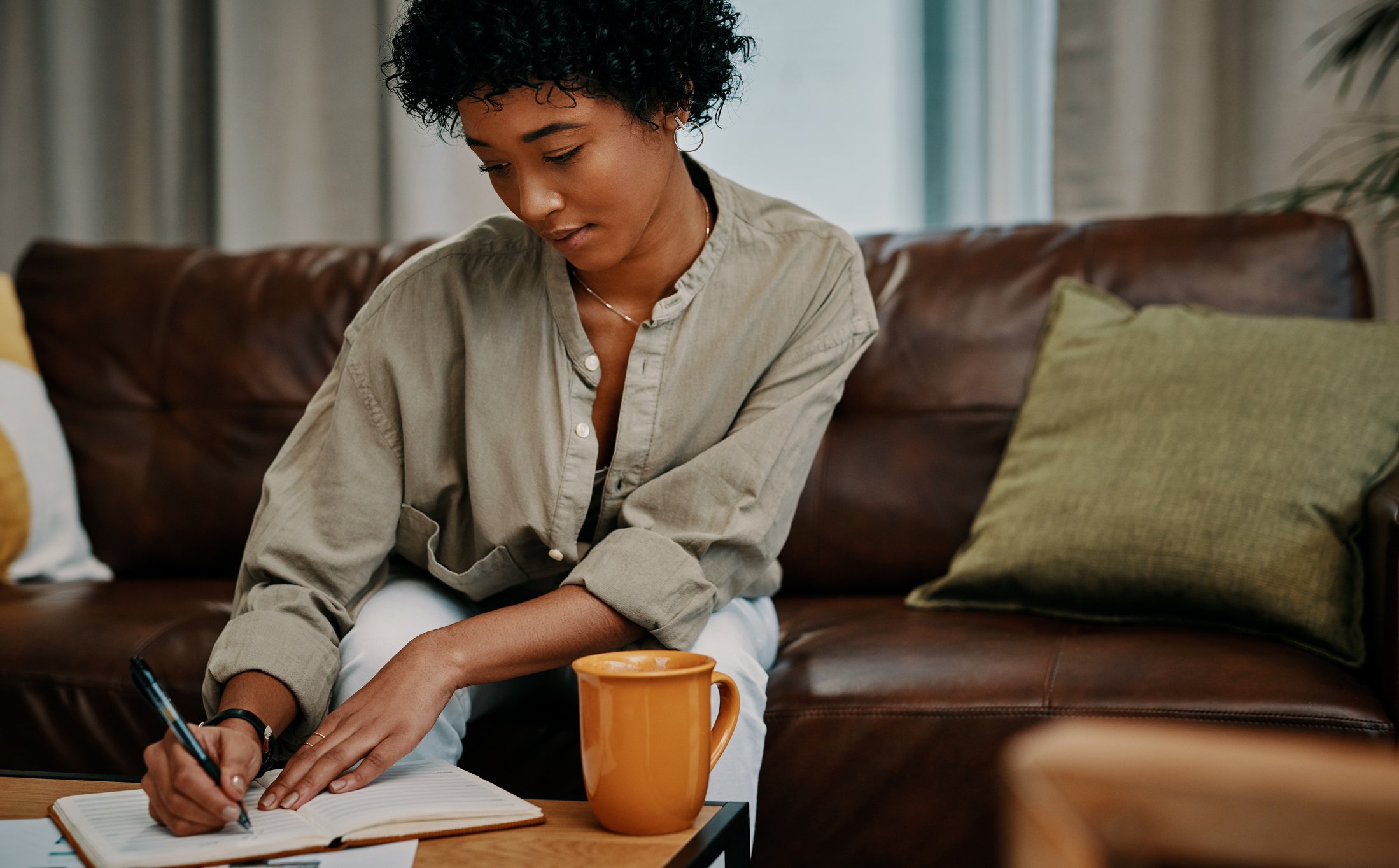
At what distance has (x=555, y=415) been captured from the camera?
119cm

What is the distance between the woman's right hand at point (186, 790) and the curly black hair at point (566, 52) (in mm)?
598

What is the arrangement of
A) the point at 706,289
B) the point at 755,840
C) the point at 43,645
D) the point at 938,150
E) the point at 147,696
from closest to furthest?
the point at 147,696 < the point at 755,840 < the point at 706,289 < the point at 43,645 < the point at 938,150

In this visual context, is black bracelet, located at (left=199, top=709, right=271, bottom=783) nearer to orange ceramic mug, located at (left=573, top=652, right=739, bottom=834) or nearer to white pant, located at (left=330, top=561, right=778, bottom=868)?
white pant, located at (left=330, top=561, right=778, bottom=868)

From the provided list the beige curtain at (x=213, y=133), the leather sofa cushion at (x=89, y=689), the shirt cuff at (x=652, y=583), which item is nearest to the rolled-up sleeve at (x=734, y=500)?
the shirt cuff at (x=652, y=583)

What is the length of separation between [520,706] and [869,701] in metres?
0.37

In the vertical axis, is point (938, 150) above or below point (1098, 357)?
above

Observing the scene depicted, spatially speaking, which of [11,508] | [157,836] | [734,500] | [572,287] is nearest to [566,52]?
[572,287]

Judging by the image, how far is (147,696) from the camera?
767mm

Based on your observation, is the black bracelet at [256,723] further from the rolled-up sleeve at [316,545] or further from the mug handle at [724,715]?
the mug handle at [724,715]

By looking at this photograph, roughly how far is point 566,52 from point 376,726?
60 centimetres

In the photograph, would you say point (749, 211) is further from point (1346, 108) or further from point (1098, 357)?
point (1346, 108)

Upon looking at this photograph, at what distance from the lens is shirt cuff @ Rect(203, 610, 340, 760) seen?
968 mm

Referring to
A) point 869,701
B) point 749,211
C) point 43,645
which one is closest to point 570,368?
point 749,211

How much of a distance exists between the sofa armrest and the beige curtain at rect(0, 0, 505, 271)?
190 centimetres
